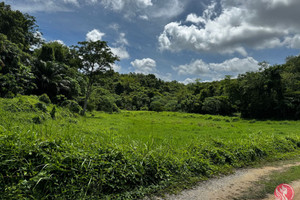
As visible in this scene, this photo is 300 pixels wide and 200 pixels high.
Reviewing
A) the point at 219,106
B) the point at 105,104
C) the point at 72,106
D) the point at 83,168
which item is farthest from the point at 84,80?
the point at 219,106

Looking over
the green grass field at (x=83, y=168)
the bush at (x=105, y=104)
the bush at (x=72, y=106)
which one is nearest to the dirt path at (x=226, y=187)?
the green grass field at (x=83, y=168)

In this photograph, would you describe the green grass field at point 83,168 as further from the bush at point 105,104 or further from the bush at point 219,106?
the bush at point 219,106

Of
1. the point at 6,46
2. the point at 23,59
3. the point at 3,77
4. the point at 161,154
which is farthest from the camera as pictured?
the point at 23,59

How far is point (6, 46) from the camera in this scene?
1349 centimetres

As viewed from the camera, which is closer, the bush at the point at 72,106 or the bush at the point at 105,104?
the bush at the point at 72,106

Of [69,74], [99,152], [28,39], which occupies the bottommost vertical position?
[99,152]

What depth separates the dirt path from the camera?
11.0ft

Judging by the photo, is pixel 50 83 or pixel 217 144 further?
pixel 50 83

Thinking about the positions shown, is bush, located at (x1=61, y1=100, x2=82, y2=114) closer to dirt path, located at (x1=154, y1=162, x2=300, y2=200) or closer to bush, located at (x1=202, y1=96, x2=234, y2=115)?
dirt path, located at (x1=154, y1=162, x2=300, y2=200)

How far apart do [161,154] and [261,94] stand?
31706mm

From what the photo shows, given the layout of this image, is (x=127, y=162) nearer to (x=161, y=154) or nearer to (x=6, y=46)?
(x=161, y=154)

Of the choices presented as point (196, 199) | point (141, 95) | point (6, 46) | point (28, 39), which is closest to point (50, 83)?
point (6, 46)

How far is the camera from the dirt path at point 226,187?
3355 millimetres

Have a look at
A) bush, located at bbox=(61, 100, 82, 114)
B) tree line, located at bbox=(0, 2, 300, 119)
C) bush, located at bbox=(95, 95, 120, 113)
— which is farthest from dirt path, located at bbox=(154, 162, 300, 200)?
bush, located at bbox=(95, 95, 120, 113)
